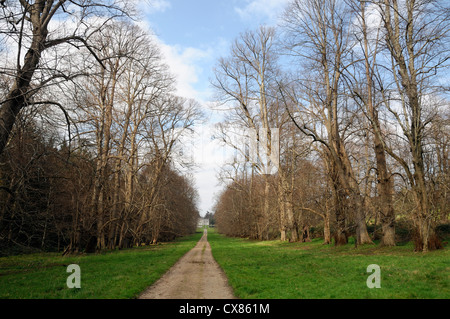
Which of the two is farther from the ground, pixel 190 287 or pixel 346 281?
pixel 346 281

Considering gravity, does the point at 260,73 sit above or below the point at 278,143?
above

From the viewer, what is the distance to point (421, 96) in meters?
12.3

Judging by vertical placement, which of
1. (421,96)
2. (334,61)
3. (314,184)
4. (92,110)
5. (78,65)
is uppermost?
(334,61)

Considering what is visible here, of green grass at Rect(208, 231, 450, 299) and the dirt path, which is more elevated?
green grass at Rect(208, 231, 450, 299)

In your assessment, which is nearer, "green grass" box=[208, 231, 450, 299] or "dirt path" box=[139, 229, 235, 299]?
"green grass" box=[208, 231, 450, 299]

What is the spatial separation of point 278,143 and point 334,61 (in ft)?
34.7

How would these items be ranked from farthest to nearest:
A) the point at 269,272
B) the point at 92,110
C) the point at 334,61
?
the point at 92,110 < the point at 334,61 < the point at 269,272

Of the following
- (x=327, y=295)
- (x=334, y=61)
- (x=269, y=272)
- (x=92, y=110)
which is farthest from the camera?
(x=92, y=110)

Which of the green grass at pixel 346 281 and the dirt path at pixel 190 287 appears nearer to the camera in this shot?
the green grass at pixel 346 281

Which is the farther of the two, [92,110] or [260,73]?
[260,73]

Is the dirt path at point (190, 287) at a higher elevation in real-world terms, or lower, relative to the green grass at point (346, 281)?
lower
